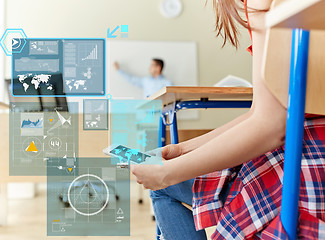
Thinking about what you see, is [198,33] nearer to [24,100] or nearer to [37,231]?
[37,231]

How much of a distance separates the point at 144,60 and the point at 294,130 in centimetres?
419

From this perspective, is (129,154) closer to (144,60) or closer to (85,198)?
(85,198)

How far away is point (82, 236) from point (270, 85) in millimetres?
1756

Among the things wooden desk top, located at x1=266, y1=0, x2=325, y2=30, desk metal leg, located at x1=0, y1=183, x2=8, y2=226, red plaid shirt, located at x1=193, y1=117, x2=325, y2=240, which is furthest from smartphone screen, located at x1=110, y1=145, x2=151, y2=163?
desk metal leg, located at x1=0, y1=183, x2=8, y2=226

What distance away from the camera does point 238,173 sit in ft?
2.39

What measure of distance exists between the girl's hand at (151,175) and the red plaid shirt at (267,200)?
12 centimetres

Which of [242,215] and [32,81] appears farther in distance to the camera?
[32,81]

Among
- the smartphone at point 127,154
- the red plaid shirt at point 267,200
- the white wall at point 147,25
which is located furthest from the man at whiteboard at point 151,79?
the red plaid shirt at point 267,200

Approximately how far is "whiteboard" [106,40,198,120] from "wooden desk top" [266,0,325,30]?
4169 mm

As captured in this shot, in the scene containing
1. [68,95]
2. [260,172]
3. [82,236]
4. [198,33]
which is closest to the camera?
[260,172]

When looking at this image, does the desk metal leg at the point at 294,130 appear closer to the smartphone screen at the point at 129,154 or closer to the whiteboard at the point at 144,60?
the smartphone screen at the point at 129,154

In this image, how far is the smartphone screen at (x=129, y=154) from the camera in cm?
75

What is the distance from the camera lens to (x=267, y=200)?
609mm

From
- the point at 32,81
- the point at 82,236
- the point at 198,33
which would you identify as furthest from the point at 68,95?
the point at 198,33
